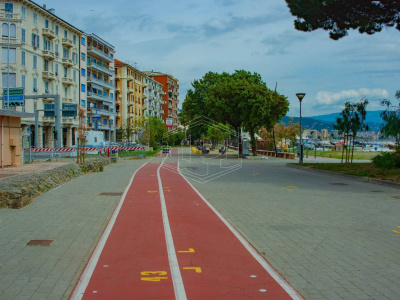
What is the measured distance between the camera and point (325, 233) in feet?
27.7

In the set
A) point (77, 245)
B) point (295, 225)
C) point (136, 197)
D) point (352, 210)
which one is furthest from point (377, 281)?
point (136, 197)

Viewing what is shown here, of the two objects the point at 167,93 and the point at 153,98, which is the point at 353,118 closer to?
the point at 153,98

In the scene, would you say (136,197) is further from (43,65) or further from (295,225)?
(43,65)

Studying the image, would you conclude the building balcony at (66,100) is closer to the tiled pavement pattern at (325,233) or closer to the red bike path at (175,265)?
the tiled pavement pattern at (325,233)

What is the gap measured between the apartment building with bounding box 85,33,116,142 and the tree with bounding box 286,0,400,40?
1906 inches

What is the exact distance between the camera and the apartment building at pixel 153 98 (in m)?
110

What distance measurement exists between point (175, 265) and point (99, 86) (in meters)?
71.4

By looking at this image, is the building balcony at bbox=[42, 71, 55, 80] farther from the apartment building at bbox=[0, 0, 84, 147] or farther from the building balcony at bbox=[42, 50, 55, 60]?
the building balcony at bbox=[42, 50, 55, 60]

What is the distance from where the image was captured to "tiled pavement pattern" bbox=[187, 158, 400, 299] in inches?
215

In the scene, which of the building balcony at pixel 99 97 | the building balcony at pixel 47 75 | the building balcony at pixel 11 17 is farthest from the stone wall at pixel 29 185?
the building balcony at pixel 99 97

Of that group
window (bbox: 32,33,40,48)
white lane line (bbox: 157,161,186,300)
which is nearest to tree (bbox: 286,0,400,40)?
white lane line (bbox: 157,161,186,300)

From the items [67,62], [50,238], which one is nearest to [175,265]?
[50,238]

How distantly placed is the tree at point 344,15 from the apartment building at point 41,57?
32.9m

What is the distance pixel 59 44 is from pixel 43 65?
17.7ft
